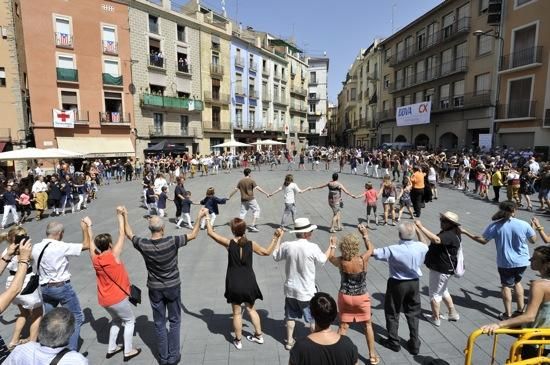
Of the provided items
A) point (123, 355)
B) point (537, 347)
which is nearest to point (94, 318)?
point (123, 355)

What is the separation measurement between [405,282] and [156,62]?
30876 millimetres

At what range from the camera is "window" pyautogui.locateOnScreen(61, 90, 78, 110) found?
24.7 metres

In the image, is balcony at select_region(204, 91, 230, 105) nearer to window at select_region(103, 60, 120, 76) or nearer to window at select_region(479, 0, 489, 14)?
window at select_region(103, 60, 120, 76)

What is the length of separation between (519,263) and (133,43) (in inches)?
1211

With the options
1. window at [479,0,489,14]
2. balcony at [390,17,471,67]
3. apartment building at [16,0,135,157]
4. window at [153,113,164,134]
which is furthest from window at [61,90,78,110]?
window at [479,0,489,14]

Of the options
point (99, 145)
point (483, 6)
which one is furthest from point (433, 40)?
point (99, 145)

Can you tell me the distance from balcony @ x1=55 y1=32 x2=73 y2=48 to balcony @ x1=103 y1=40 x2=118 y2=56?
2.33 m

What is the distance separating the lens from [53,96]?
24.2 metres

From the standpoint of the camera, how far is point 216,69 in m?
34.8

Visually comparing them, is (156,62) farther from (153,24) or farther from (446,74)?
(446,74)

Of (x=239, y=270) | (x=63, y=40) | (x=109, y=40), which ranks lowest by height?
(x=239, y=270)

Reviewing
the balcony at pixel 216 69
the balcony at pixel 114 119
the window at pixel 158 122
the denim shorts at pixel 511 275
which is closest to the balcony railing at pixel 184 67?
the balcony at pixel 216 69

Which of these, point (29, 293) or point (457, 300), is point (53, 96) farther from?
point (457, 300)

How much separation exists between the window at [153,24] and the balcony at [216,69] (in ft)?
21.3
